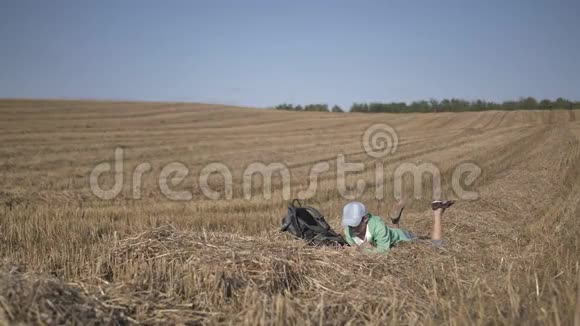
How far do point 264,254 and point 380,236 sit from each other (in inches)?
63.5

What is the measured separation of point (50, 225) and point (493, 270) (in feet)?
20.6

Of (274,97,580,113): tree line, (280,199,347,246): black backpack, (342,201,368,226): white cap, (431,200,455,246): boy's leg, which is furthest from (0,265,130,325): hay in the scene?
(274,97,580,113): tree line

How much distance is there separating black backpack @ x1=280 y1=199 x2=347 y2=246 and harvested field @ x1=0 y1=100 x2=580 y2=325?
29 centimetres

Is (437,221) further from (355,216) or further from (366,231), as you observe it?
(355,216)

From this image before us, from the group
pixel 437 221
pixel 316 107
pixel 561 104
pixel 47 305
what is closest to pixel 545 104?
pixel 561 104

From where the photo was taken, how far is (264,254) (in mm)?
5086

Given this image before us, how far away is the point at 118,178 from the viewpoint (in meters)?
14.4

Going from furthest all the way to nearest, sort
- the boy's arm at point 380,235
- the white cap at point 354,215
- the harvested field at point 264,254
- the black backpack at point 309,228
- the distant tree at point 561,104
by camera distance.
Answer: the distant tree at point 561,104 < the black backpack at point 309,228 < the white cap at point 354,215 < the boy's arm at point 380,235 < the harvested field at point 264,254

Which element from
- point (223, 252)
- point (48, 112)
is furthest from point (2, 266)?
point (48, 112)

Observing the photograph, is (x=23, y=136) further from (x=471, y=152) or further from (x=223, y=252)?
(x=223, y=252)

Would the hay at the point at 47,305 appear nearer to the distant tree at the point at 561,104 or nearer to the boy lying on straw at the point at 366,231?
the boy lying on straw at the point at 366,231

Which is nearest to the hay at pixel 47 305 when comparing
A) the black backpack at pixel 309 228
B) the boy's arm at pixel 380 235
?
the boy's arm at pixel 380 235

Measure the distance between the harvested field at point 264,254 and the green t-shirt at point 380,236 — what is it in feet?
0.63

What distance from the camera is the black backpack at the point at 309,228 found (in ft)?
21.7
